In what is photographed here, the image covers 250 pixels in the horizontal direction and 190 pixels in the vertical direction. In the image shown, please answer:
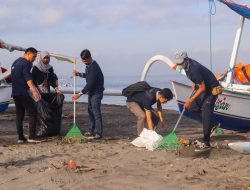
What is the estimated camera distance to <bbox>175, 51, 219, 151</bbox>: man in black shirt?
274 inches

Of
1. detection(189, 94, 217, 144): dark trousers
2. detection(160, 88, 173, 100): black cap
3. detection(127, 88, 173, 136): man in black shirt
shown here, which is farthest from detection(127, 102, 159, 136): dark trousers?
detection(189, 94, 217, 144): dark trousers

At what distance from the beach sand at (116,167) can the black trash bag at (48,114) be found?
24 centimetres

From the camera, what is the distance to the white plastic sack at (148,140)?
7055 mm

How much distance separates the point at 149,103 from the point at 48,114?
1.98m

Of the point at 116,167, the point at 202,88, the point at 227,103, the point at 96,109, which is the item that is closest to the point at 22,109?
the point at 96,109

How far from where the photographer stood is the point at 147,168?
18.9ft

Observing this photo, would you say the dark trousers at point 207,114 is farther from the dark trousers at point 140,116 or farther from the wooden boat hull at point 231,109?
the wooden boat hull at point 231,109

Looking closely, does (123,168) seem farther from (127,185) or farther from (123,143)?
(123,143)

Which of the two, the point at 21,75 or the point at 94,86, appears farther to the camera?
the point at 94,86

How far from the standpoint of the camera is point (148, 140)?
7.16 meters

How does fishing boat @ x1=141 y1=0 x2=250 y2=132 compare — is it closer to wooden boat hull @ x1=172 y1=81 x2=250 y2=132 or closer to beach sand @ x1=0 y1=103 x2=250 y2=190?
wooden boat hull @ x1=172 y1=81 x2=250 y2=132

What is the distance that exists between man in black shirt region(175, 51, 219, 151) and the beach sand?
1.31 ft

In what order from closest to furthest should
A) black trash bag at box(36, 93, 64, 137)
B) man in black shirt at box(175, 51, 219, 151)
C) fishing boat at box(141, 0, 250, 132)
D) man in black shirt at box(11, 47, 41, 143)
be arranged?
man in black shirt at box(175, 51, 219, 151)
man in black shirt at box(11, 47, 41, 143)
black trash bag at box(36, 93, 64, 137)
fishing boat at box(141, 0, 250, 132)

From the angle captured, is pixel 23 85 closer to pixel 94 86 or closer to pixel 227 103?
pixel 94 86
